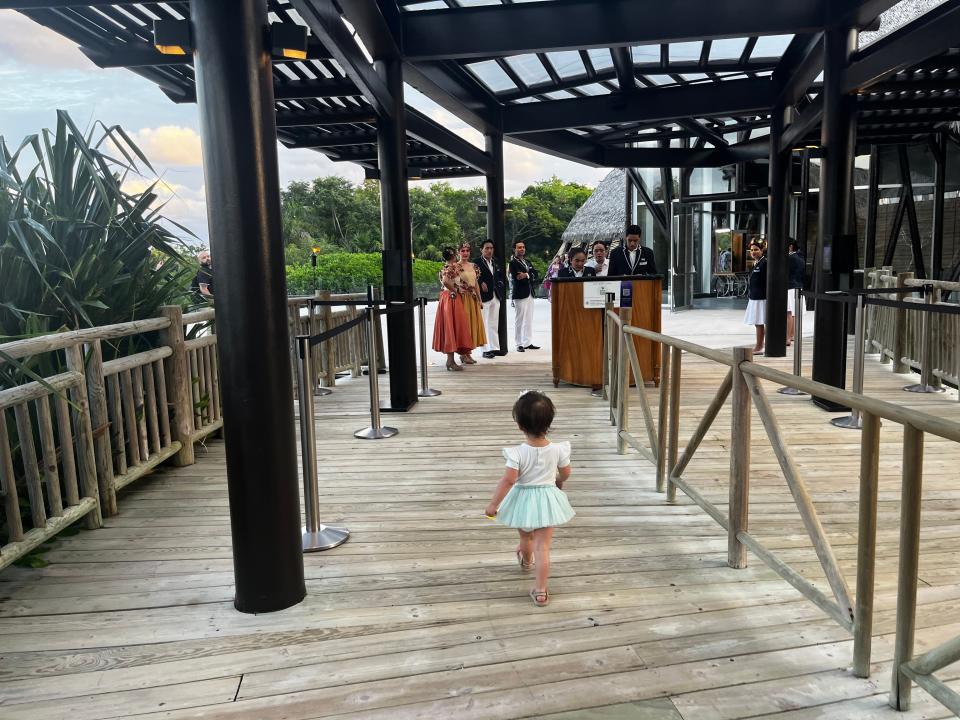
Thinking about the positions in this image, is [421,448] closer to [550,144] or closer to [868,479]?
[868,479]

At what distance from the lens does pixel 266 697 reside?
2.22m

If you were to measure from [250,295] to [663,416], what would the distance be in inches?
90.5

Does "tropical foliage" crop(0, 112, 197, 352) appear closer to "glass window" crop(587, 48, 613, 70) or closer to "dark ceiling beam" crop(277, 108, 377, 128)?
"dark ceiling beam" crop(277, 108, 377, 128)

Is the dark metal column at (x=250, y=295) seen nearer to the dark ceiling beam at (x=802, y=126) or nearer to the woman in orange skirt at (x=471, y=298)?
the woman in orange skirt at (x=471, y=298)

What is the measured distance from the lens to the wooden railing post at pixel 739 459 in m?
2.92

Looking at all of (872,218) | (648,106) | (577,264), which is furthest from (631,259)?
(872,218)

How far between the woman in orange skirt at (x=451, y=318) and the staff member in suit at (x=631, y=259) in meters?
1.80

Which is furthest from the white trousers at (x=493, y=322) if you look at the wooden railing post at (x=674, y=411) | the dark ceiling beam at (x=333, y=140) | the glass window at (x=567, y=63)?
the wooden railing post at (x=674, y=411)

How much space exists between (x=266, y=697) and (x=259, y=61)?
213cm

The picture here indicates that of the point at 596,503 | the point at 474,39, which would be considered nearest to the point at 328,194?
the point at 474,39

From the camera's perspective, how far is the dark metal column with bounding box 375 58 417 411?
6.31 meters

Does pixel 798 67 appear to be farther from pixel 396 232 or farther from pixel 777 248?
pixel 396 232

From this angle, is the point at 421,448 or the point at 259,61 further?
the point at 421,448

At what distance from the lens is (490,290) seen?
9.39 metres
